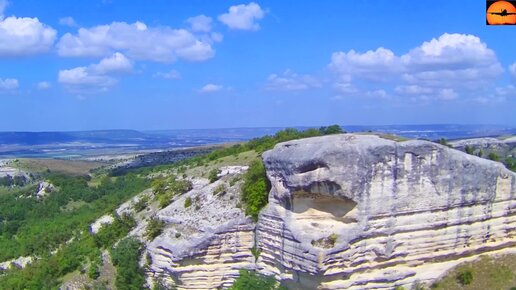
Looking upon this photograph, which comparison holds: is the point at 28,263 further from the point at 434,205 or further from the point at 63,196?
the point at 434,205

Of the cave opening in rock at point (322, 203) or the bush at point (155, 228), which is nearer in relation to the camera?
the cave opening in rock at point (322, 203)

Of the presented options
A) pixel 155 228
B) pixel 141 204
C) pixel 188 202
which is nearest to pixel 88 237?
pixel 141 204

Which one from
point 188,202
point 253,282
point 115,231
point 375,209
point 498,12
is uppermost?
point 498,12

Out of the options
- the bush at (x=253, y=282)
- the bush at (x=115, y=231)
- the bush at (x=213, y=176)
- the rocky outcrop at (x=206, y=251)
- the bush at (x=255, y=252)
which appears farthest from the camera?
the bush at (x=115, y=231)

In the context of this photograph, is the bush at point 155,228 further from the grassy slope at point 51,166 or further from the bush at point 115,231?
the grassy slope at point 51,166

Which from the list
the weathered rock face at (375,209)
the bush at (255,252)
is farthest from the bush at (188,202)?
the weathered rock face at (375,209)

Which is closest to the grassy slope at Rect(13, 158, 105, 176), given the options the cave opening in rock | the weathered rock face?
the weathered rock face

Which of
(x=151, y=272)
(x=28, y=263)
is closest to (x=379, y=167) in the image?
(x=151, y=272)

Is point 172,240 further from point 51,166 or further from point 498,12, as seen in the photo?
point 51,166
